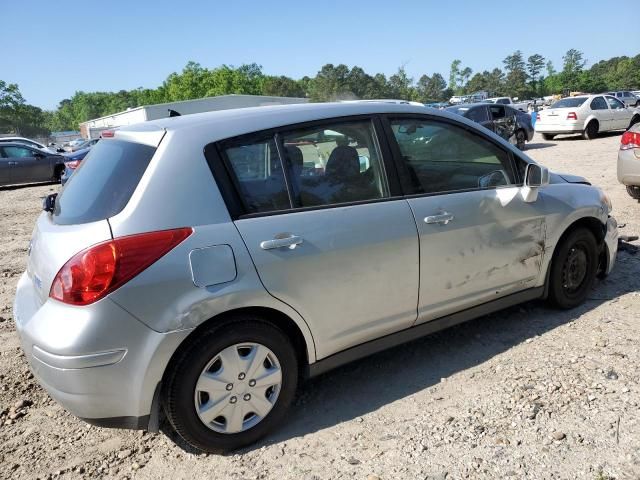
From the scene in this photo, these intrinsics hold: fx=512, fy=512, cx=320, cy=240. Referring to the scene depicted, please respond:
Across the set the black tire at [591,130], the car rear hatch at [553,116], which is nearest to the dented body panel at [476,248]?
the car rear hatch at [553,116]

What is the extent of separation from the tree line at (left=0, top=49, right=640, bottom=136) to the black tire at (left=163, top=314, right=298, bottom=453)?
7113cm

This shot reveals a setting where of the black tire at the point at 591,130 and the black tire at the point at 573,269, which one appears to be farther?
the black tire at the point at 591,130

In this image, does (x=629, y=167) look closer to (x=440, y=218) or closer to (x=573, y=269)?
(x=573, y=269)

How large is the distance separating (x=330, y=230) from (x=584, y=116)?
60.2ft

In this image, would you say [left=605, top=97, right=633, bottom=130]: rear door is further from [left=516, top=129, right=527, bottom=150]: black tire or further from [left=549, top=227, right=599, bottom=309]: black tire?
[left=549, top=227, right=599, bottom=309]: black tire

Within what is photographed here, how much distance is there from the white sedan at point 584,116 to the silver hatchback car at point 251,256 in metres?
16.7

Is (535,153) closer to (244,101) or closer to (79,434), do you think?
(79,434)

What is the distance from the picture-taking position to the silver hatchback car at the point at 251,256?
232cm

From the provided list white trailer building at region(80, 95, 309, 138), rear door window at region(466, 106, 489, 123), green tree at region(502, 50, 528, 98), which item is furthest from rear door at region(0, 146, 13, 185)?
green tree at region(502, 50, 528, 98)

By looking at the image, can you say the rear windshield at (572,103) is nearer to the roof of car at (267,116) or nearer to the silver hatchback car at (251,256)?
the silver hatchback car at (251,256)

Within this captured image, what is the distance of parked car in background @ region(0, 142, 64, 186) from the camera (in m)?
16.5

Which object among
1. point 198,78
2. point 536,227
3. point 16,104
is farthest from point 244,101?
point 536,227

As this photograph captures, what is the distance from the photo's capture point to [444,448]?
2.61m

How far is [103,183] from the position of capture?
8.60 feet
